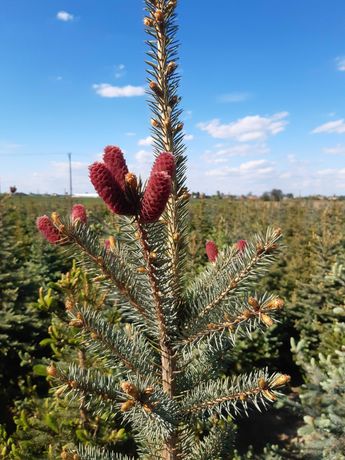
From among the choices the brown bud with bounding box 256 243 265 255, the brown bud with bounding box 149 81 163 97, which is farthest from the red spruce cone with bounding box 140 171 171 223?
the brown bud with bounding box 149 81 163 97

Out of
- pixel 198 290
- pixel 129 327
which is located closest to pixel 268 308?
pixel 198 290

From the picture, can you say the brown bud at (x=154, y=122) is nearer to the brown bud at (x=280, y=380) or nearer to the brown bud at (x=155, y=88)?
the brown bud at (x=155, y=88)

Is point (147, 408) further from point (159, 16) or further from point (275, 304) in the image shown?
point (159, 16)

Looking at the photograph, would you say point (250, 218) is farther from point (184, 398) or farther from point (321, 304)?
point (184, 398)

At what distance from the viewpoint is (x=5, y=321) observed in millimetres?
6207

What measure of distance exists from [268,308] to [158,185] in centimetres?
62

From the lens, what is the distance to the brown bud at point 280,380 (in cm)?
124

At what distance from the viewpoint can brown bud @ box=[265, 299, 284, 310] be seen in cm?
118

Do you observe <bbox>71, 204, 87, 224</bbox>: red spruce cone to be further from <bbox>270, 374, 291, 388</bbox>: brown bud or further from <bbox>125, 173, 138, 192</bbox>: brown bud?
<bbox>270, 374, 291, 388</bbox>: brown bud

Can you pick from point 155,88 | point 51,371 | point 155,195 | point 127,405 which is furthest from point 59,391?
point 155,88

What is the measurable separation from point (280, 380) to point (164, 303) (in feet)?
1.63

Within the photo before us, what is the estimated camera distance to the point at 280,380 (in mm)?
1259

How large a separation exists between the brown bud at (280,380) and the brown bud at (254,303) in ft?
0.82

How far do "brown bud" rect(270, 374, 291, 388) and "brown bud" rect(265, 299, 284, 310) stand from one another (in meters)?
0.25
